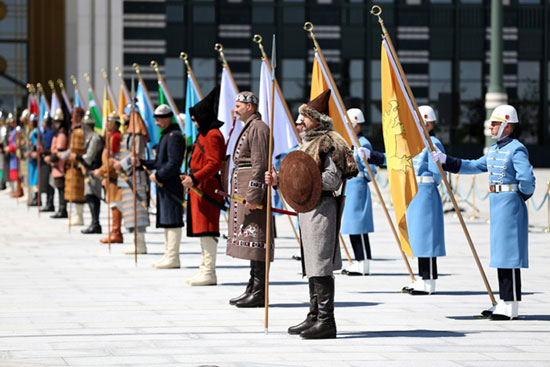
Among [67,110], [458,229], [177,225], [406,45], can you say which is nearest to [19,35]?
[406,45]

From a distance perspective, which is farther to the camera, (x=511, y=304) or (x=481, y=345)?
(x=511, y=304)

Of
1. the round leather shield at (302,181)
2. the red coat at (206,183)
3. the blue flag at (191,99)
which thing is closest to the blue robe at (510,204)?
the round leather shield at (302,181)

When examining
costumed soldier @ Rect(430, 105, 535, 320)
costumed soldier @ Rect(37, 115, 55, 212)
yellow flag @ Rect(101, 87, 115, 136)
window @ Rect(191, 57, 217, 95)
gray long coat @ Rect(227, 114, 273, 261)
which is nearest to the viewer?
costumed soldier @ Rect(430, 105, 535, 320)

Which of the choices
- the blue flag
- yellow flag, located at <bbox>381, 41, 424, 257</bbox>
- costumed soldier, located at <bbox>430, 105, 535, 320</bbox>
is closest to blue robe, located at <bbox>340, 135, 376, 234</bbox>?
yellow flag, located at <bbox>381, 41, 424, 257</bbox>

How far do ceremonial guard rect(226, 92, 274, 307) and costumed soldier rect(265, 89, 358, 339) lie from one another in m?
1.52

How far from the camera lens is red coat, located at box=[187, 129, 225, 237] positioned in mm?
11578

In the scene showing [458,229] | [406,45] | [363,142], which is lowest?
[458,229]

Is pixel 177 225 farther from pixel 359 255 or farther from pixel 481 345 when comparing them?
pixel 481 345

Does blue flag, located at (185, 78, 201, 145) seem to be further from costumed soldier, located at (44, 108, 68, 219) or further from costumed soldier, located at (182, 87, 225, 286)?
costumed soldier, located at (182, 87, 225, 286)

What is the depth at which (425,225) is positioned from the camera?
1138cm

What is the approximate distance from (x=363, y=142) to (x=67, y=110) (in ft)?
45.6

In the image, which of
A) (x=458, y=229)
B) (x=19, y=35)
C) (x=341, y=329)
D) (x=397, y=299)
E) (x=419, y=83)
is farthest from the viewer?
(x=419, y=83)

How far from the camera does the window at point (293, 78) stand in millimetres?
50875

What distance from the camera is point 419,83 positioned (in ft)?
168
